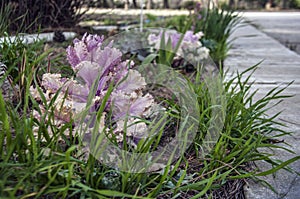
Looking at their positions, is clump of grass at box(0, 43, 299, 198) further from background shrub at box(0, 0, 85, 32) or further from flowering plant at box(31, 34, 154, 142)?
background shrub at box(0, 0, 85, 32)

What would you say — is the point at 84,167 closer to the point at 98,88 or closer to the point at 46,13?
the point at 98,88

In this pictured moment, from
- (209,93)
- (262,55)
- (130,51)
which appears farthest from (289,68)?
(209,93)

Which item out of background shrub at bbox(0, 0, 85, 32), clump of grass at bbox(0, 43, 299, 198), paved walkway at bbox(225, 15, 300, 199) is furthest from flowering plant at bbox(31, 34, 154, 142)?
background shrub at bbox(0, 0, 85, 32)

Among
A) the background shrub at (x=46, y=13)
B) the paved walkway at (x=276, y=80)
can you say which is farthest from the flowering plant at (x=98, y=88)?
the background shrub at (x=46, y=13)

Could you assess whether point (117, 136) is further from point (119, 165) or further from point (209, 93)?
point (209, 93)

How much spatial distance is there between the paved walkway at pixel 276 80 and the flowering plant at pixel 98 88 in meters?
0.42

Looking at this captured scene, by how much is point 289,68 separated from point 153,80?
4.05 ft

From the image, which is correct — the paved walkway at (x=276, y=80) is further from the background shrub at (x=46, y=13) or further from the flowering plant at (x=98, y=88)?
the background shrub at (x=46, y=13)

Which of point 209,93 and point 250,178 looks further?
point 209,93

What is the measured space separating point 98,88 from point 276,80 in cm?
161

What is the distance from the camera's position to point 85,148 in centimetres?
110

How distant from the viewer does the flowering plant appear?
3.91 ft

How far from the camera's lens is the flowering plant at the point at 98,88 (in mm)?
1190

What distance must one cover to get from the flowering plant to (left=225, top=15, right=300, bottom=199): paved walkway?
42cm
